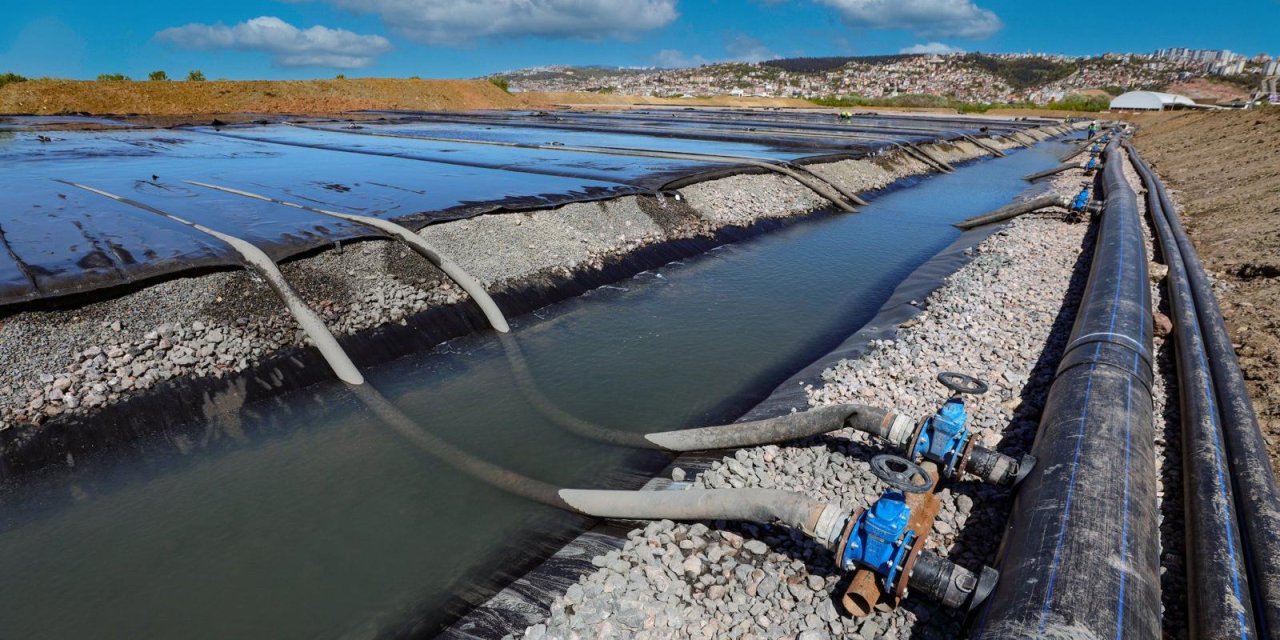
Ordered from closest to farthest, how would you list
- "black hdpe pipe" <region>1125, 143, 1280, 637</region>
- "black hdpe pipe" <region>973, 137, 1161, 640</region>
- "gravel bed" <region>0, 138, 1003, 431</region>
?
1. "black hdpe pipe" <region>973, 137, 1161, 640</region>
2. "black hdpe pipe" <region>1125, 143, 1280, 637</region>
3. "gravel bed" <region>0, 138, 1003, 431</region>

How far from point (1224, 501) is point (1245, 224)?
Result: 13346 mm

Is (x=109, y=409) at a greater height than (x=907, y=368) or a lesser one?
lesser

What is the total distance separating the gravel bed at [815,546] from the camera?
4074 millimetres

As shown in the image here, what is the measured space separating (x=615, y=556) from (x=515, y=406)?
10.9 ft

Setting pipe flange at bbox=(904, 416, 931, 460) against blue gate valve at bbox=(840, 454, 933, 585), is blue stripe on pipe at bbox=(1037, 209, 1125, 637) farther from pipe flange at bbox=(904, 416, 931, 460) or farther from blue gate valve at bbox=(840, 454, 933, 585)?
pipe flange at bbox=(904, 416, 931, 460)

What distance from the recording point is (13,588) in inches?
189

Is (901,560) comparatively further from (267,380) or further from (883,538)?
(267,380)

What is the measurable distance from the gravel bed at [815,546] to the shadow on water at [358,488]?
105 centimetres

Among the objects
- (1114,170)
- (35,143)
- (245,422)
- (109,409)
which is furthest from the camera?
(35,143)

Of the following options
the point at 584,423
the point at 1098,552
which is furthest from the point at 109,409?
the point at 1098,552

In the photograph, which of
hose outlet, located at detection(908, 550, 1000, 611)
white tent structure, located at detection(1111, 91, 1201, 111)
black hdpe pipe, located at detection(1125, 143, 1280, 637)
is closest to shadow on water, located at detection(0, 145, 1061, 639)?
hose outlet, located at detection(908, 550, 1000, 611)

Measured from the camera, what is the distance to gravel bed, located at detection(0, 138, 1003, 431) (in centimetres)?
685

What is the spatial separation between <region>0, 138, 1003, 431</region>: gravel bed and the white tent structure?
10377cm

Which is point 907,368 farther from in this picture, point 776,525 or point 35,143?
point 35,143
